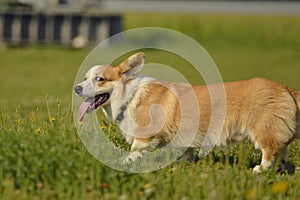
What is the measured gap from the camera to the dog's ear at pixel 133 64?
696 cm

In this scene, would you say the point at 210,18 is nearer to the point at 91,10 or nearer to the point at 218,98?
the point at 91,10

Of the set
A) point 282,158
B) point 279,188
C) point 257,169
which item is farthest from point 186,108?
point 279,188

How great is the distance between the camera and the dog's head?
6918 mm

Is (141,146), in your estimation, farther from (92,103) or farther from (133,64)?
(133,64)

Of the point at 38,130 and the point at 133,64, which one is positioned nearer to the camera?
the point at 38,130

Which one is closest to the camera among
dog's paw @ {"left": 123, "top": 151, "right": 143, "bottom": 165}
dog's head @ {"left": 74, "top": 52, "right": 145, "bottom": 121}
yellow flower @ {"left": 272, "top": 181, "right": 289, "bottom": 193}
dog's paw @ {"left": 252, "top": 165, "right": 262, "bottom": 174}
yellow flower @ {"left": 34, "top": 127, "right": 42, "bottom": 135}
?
yellow flower @ {"left": 272, "top": 181, "right": 289, "bottom": 193}

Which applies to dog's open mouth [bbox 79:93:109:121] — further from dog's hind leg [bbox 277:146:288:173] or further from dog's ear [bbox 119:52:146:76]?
dog's hind leg [bbox 277:146:288:173]

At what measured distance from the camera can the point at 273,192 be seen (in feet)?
18.4

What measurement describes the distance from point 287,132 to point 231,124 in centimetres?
57

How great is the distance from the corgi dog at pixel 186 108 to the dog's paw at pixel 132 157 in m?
0.08

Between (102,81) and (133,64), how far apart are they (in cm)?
37

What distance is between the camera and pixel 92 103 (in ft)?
23.1

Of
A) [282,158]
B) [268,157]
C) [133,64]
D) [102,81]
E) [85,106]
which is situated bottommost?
[282,158]

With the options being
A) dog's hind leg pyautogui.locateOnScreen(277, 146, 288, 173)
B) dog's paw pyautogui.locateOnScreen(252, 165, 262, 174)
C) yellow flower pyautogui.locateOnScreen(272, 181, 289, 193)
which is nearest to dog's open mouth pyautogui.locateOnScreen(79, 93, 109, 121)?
dog's paw pyautogui.locateOnScreen(252, 165, 262, 174)
